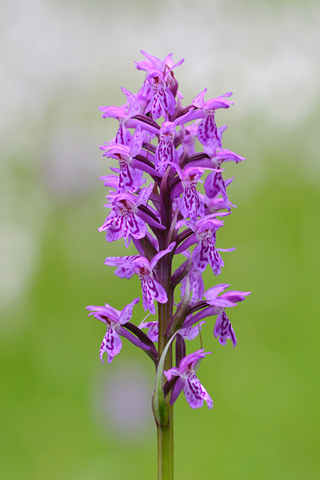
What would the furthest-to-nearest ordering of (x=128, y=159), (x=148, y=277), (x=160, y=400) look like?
(x=128, y=159) < (x=148, y=277) < (x=160, y=400)

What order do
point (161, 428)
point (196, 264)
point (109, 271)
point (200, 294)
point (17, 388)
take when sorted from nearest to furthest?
1. point (161, 428)
2. point (196, 264)
3. point (200, 294)
4. point (17, 388)
5. point (109, 271)

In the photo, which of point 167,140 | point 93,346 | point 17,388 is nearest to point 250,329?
point 93,346

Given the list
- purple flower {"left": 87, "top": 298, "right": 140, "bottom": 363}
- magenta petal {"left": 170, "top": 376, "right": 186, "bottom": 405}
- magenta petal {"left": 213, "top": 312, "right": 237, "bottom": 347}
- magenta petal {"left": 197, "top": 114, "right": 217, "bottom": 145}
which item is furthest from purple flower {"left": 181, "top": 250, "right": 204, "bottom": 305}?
magenta petal {"left": 197, "top": 114, "right": 217, "bottom": 145}

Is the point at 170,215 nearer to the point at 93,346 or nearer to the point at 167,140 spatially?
the point at 167,140

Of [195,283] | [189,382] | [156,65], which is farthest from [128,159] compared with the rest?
[189,382]

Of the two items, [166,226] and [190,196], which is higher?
[190,196]

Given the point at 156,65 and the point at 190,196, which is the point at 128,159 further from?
the point at 156,65

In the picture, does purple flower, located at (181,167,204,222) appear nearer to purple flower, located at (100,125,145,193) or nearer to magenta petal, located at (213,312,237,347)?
purple flower, located at (100,125,145,193)
